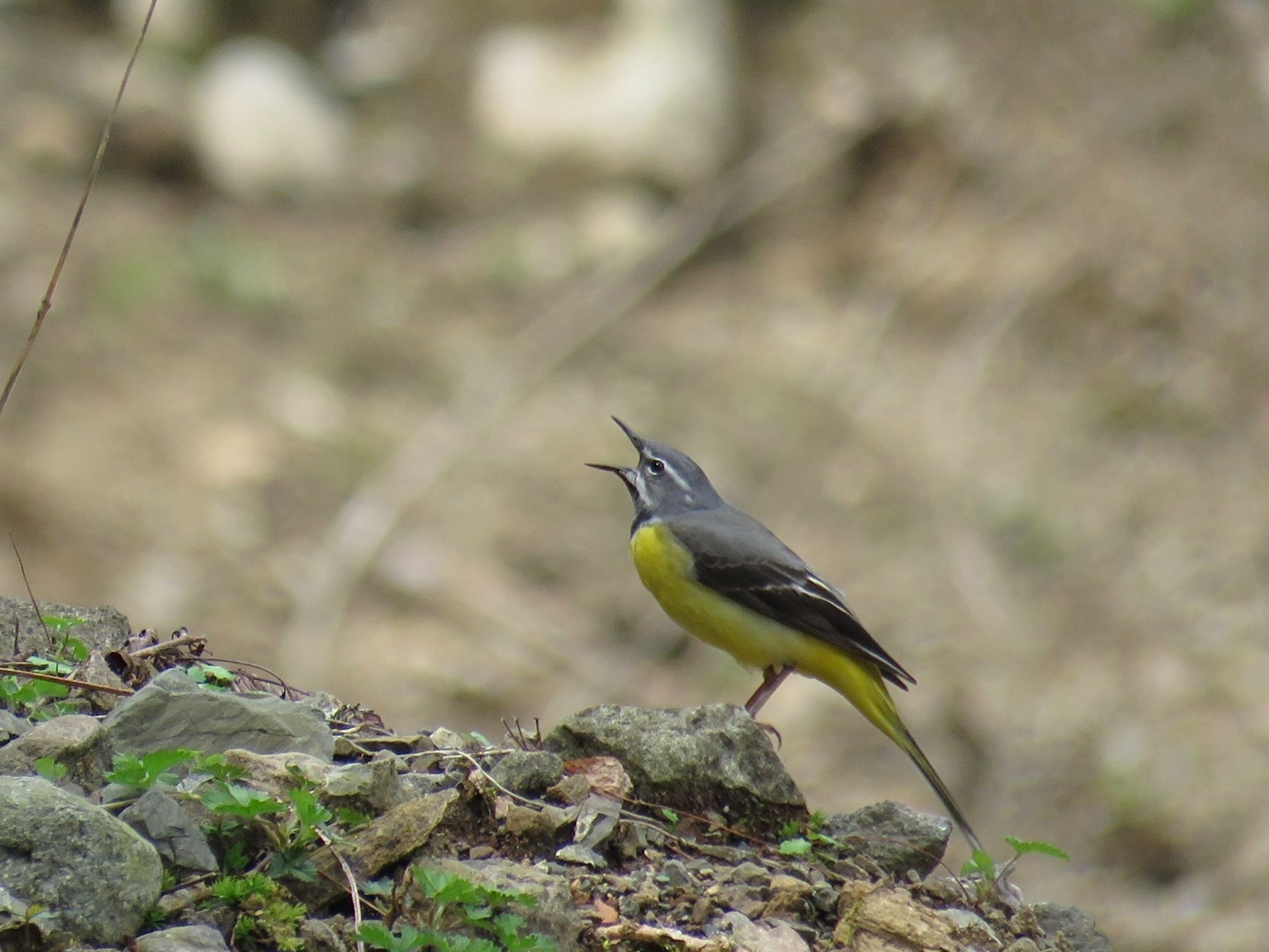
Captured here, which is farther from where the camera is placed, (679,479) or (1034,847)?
(679,479)

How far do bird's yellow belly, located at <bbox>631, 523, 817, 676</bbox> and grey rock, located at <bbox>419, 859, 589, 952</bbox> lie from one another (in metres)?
3.46

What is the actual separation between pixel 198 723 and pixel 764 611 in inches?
138

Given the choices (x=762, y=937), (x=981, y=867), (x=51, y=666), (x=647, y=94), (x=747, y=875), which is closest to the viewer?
(x=762, y=937)

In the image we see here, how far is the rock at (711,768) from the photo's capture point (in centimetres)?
504

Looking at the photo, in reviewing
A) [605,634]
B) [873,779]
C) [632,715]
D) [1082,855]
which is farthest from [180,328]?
[632,715]

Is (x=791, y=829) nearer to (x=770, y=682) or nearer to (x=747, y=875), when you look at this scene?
(x=747, y=875)

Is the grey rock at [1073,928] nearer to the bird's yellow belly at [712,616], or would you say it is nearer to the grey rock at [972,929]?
the grey rock at [972,929]

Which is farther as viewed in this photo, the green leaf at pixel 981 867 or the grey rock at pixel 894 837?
the grey rock at pixel 894 837

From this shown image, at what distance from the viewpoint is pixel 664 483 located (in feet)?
27.3

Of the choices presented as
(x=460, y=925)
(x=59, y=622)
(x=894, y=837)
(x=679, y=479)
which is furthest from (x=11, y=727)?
(x=679, y=479)

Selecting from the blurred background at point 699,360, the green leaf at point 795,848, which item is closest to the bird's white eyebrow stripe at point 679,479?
the green leaf at point 795,848

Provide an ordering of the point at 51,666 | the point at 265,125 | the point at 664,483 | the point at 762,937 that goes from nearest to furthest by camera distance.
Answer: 1. the point at 762,937
2. the point at 51,666
3. the point at 664,483
4. the point at 265,125

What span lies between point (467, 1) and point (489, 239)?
2.98 m

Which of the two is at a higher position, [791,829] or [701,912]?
[791,829]
